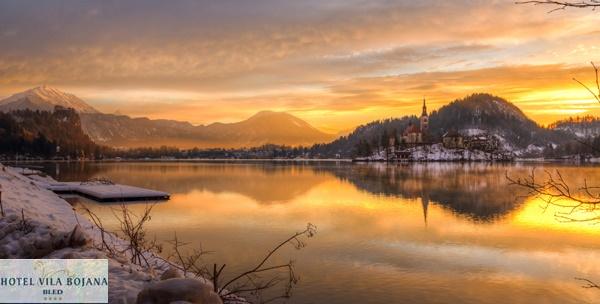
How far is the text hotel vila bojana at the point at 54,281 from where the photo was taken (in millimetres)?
8023

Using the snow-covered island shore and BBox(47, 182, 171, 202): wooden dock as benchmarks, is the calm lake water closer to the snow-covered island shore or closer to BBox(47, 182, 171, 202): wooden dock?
BBox(47, 182, 171, 202): wooden dock

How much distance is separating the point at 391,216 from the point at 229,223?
10.2m

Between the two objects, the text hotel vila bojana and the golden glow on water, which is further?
the golden glow on water

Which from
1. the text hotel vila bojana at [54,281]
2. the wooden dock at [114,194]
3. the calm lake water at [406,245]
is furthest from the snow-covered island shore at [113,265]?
the wooden dock at [114,194]

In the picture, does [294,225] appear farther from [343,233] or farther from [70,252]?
[70,252]

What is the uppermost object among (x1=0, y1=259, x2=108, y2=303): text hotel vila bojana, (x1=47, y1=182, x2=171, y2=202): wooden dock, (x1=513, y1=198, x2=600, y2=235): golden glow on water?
(x1=0, y1=259, x2=108, y2=303): text hotel vila bojana

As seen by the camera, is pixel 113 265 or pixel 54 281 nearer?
pixel 54 281

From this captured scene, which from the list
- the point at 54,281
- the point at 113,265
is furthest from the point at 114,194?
the point at 54,281

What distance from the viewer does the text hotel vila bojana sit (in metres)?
8.02

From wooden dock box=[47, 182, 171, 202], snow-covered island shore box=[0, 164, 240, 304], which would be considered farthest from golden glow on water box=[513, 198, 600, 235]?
wooden dock box=[47, 182, 171, 202]

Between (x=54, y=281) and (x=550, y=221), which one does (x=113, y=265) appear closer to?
(x=54, y=281)

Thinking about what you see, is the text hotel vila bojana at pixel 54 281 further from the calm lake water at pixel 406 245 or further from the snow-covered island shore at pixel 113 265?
the calm lake water at pixel 406 245

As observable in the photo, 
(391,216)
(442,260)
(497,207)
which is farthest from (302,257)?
(497,207)

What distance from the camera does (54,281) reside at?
880cm
